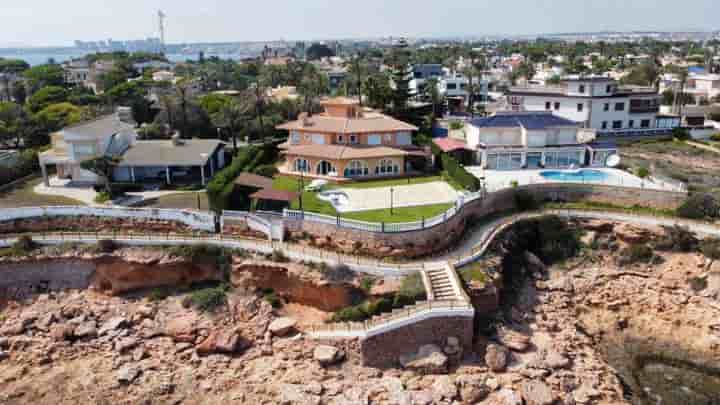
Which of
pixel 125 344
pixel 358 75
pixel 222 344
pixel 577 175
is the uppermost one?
pixel 358 75

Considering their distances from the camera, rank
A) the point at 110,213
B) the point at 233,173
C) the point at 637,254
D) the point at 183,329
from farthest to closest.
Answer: the point at 233,173
the point at 110,213
the point at 637,254
the point at 183,329

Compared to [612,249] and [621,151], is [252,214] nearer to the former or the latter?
[612,249]

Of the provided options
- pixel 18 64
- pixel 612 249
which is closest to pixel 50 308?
pixel 612 249

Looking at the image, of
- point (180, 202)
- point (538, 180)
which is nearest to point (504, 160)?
point (538, 180)

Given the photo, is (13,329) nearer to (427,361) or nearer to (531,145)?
(427,361)

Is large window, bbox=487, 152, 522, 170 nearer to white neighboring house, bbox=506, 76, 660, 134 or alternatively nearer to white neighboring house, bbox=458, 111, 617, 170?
white neighboring house, bbox=458, 111, 617, 170

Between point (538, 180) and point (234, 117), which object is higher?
point (234, 117)

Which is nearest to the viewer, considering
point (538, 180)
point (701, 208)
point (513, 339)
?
point (513, 339)
